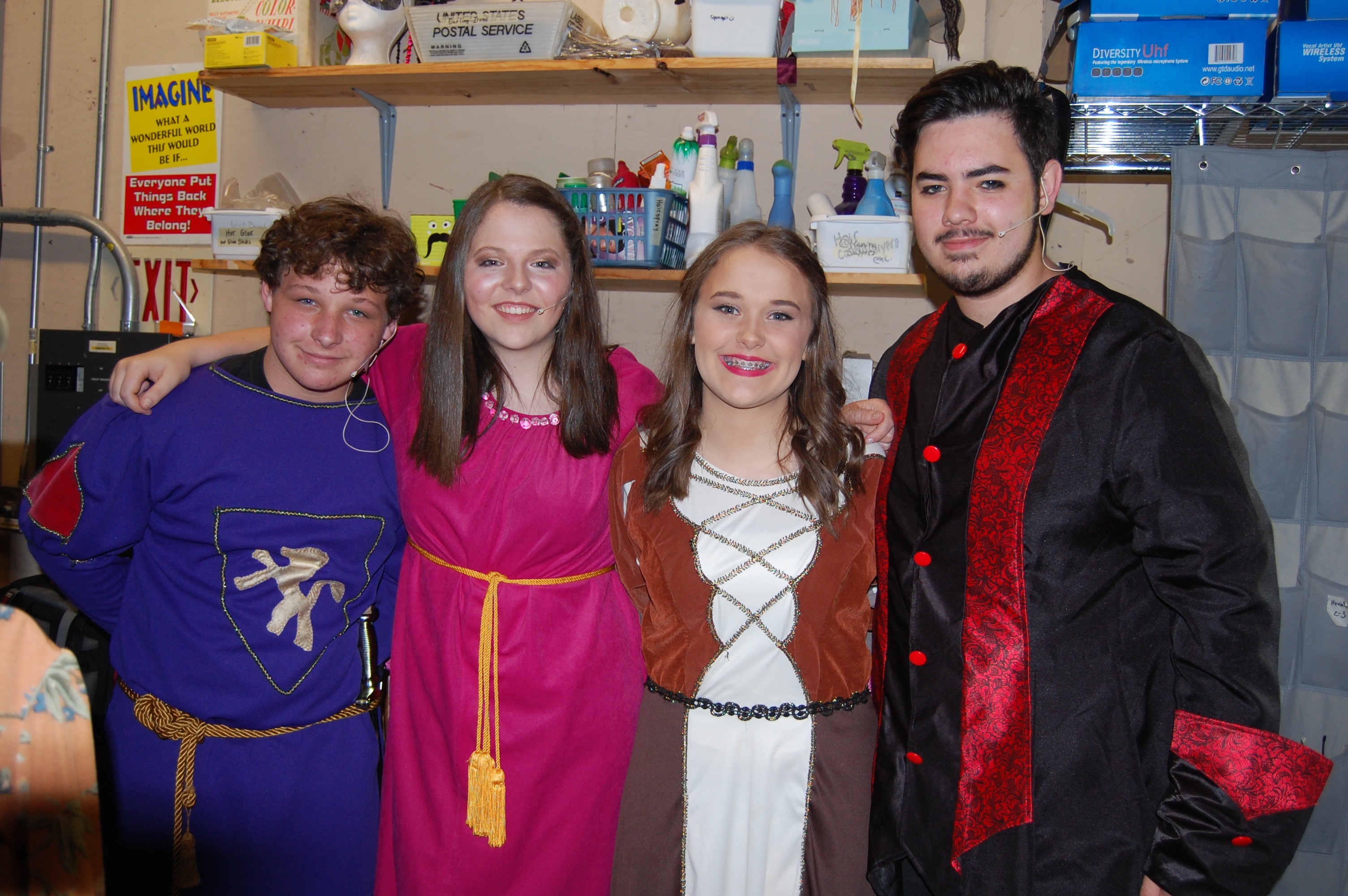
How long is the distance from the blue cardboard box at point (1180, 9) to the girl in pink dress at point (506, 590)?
1.29 m

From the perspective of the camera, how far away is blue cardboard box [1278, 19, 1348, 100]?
1816mm

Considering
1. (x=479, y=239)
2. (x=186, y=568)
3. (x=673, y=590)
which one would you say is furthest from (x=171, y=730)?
(x=479, y=239)

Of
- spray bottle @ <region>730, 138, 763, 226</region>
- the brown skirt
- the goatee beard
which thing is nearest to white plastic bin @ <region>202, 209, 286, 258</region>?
spray bottle @ <region>730, 138, 763, 226</region>

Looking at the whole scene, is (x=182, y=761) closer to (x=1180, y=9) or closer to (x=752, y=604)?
(x=752, y=604)

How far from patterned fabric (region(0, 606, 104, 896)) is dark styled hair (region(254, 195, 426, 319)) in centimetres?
112

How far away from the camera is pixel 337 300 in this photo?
163 cm

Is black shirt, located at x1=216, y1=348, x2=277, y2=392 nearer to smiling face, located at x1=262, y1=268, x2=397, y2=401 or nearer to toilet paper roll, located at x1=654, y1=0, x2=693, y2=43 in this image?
smiling face, located at x1=262, y1=268, x2=397, y2=401

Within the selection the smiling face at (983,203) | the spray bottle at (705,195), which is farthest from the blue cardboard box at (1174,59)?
the spray bottle at (705,195)

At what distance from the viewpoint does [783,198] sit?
8.16ft

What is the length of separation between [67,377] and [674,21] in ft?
6.78

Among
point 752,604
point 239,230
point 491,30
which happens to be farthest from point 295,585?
point 491,30

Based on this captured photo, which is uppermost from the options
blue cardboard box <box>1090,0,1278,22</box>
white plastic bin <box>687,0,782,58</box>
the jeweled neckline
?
white plastic bin <box>687,0,782,58</box>

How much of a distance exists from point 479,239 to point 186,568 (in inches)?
31.7

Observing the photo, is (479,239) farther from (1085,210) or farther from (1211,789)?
(1211,789)
